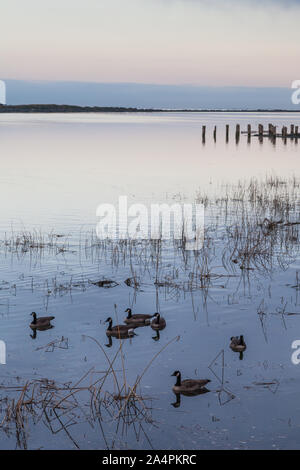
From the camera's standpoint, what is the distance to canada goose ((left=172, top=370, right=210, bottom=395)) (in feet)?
26.5

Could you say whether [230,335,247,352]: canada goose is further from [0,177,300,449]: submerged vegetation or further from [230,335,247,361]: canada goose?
[0,177,300,449]: submerged vegetation

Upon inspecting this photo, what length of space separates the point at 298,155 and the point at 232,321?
1613 inches

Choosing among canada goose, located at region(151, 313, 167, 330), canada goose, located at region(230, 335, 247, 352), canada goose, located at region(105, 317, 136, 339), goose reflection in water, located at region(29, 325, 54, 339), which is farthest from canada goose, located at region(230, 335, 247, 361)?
goose reflection in water, located at region(29, 325, 54, 339)

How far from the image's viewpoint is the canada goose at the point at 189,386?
26.5ft

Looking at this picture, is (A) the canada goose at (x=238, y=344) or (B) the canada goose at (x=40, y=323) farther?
(B) the canada goose at (x=40, y=323)

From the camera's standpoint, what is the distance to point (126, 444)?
6.93 m

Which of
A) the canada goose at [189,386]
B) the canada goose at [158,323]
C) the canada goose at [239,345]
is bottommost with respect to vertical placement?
the canada goose at [189,386]

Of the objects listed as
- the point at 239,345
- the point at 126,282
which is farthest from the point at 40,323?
the point at 239,345

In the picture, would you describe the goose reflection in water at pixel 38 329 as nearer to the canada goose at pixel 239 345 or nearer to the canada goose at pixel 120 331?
the canada goose at pixel 120 331

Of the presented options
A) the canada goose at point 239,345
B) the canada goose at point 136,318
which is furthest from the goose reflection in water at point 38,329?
the canada goose at point 239,345

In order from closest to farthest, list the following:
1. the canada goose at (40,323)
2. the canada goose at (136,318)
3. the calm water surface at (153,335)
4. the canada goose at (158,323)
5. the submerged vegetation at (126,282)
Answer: the calm water surface at (153,335)
the submerged vegetation at (126,282)
the canada goose at (40,323)
the canada goose at (158,323)
the canada goose at (136,318)

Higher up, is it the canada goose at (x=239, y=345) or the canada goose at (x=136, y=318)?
the canada goose at (x=136, y=318)

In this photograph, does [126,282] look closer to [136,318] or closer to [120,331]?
[136,318]
